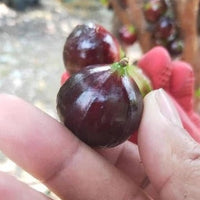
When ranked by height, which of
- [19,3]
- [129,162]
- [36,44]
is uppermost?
→ [129,162]

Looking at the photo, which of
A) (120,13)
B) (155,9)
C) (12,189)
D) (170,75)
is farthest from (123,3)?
(12,189)

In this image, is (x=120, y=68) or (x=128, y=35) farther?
(x=128, y=35)

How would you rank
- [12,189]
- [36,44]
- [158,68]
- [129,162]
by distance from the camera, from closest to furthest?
1. [12,189]
2. [129,162]
3. [158,68]
4. [36,44]

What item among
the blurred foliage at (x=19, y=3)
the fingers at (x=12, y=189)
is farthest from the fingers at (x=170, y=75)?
the blurred foliage at (x=19, y=3)

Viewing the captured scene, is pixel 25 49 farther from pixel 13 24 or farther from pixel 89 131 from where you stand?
pixel 89 131

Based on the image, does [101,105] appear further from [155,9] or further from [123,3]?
[123,3]

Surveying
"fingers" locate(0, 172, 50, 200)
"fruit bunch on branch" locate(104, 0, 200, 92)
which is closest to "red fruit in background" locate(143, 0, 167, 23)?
"fruit bunch on branch" locate(104, 0, 200, 92)

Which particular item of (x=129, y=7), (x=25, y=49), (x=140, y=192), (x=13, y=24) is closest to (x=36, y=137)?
(x=140, y=192)
